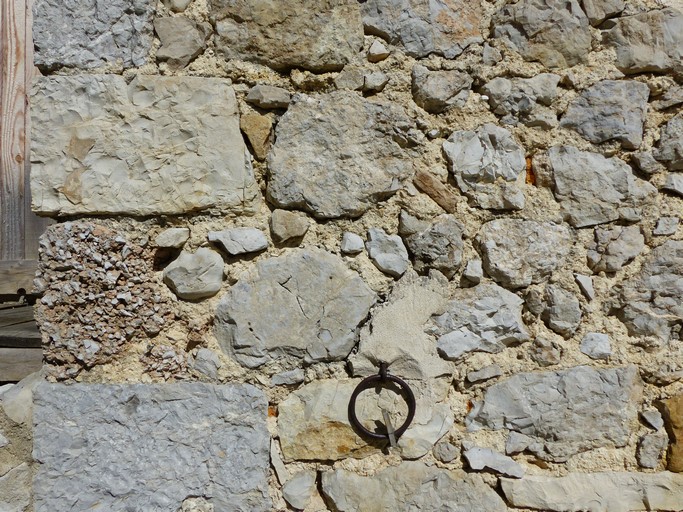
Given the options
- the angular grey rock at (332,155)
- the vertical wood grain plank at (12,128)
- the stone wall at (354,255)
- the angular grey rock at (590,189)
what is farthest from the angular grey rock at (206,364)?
the vertical wood grain plank at (12,128)

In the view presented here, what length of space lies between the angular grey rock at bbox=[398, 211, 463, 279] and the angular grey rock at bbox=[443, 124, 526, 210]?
0.09m

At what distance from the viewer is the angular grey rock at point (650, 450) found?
1185 millimetres

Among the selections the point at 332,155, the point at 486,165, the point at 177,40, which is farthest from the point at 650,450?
the point at 177,40

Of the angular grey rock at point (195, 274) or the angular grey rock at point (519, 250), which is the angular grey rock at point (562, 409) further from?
the angular grey rock at point (195, 274)

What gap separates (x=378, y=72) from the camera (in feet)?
3.87

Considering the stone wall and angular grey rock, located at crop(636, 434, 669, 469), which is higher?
the stone wall

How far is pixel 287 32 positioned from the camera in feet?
3.79

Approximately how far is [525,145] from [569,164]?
3.9 inches

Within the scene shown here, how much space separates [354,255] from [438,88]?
0.38 metres

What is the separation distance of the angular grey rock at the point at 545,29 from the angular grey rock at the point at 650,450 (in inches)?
31.4

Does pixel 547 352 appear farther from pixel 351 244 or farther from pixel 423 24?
pixel 423 24

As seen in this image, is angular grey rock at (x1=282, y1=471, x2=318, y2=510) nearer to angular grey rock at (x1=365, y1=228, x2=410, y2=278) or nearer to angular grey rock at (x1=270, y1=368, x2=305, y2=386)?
angular grey rock at (x1=270, y1=368, x2=305, y2=386)

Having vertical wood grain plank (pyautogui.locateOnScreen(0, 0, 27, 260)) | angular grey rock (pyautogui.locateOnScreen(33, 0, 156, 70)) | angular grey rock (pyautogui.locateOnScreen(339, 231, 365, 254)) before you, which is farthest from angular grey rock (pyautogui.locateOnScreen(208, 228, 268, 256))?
vertical wood grain plank (pyautogui.locateOnScreen(0, 0, 27, 260))

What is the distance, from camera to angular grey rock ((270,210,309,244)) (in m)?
1.15
